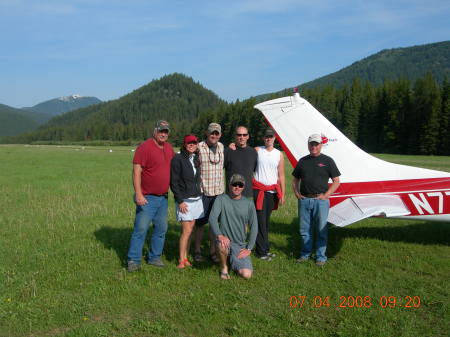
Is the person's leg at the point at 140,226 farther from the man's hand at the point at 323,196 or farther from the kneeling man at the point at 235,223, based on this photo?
the man's hand at the point at 323,196

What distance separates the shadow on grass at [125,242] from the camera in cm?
504

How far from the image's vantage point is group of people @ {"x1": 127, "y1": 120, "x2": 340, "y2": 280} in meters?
4.31

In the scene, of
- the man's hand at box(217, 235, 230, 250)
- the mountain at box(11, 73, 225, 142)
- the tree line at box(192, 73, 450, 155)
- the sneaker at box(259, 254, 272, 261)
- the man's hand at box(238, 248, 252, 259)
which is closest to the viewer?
the man's hand at box(217, 235, 230, 250)

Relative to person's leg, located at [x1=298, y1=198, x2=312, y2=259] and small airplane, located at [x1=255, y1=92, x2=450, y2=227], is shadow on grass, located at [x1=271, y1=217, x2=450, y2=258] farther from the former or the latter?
small airplane, located at [x1=255, y1=92, x2=450, y2=227]

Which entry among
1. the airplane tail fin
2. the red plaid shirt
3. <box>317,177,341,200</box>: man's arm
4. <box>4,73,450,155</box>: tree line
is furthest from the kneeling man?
<box>4,73,450,155</box>: tree line

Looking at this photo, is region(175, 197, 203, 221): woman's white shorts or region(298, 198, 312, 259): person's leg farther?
region(298, 198, 312, 259): person's leg

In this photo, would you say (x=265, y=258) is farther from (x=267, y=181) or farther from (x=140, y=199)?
(x=140, y=199)

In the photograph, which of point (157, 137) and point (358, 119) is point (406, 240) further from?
point (358, 119)

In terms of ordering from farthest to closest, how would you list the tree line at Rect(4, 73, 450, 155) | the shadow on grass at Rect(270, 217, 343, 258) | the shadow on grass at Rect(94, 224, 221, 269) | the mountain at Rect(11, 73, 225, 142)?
the mountain at Rect(11, 73, 225, 142) → the tree line at Rect(4, 73, 450, 155) → the shadow on grass at Rect(270, 217, 343, 258) → the shadow on grass at Rect(94, 224, 221, 269)

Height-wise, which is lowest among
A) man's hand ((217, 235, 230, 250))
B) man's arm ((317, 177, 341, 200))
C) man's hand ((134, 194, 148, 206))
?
man's hand ((217, 235, 230, 250))

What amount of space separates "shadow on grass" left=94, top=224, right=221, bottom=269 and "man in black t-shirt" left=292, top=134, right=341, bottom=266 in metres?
1.48

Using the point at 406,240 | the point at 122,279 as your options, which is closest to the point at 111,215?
the point at 122,279

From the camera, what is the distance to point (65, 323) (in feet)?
10.9
